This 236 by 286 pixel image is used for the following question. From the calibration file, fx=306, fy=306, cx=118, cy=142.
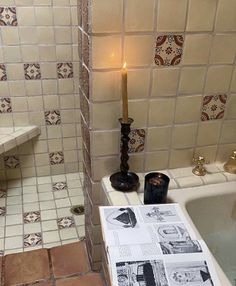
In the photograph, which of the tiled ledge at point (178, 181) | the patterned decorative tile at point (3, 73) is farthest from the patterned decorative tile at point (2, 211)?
the tiled ledge at point (178, 181)

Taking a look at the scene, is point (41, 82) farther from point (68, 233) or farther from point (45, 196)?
point (68, 233)

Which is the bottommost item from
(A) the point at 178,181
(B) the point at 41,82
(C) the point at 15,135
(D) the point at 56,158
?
(D) the point at 56,158

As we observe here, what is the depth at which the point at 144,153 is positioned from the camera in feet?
3.43

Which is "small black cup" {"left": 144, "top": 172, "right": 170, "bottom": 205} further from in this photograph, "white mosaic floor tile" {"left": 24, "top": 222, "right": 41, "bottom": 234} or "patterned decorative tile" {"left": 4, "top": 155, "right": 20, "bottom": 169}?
"patterned decorative tile" {"left": 4, "top": 155, "right": 20, "bottom": 169}

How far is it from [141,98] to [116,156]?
0.21m

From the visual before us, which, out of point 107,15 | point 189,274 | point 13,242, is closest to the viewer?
point 189,274

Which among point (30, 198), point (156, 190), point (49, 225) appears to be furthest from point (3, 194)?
point (156, 190)

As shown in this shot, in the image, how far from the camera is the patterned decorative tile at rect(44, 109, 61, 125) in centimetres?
178

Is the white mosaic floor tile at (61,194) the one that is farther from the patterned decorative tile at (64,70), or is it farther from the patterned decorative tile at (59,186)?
the patterned decorative tile at (64,70)

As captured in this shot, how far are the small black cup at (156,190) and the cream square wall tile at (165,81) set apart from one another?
10.3 inches

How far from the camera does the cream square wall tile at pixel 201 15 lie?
85 cm

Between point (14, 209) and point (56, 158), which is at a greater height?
point (56, 158)

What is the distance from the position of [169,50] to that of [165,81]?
0.09 meters

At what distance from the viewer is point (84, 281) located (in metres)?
1.24
